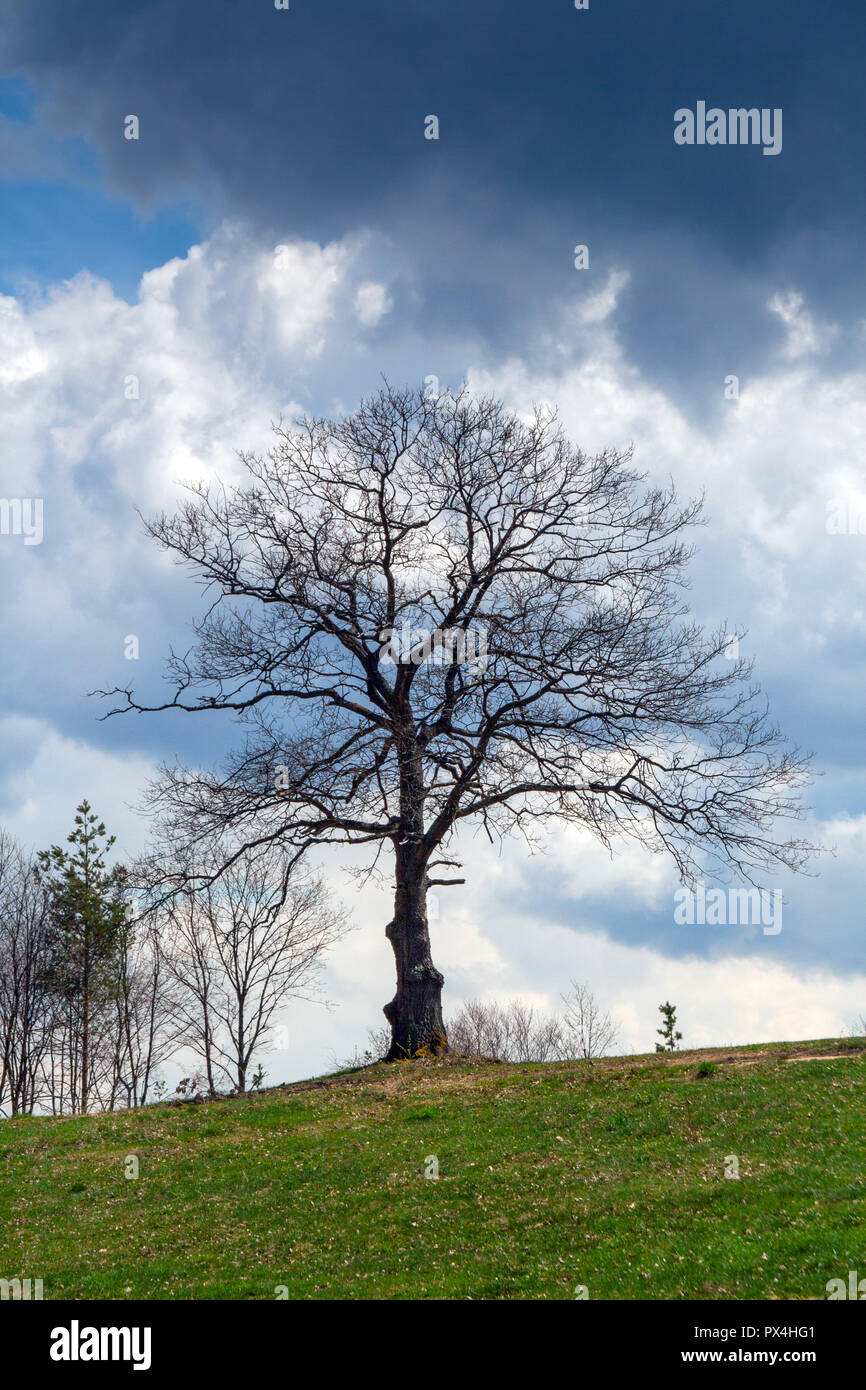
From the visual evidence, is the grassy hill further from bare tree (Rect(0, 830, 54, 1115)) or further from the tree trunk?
bare tree (Rect(0, 830, 54, 1115))

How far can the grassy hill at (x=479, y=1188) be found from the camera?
11000 millimetres

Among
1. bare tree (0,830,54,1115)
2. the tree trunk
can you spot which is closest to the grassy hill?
the tree trunk

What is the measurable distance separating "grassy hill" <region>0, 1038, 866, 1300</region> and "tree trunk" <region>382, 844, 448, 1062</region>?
211 centimetres

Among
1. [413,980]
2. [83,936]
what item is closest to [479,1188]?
[413,980]

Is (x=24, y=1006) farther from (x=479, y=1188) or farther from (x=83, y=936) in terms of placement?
(x=479, y=1188)

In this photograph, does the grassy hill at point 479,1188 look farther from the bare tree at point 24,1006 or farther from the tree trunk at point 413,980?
the bare tree at point 24,1006

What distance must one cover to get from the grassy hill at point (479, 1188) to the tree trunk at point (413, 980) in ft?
6.92

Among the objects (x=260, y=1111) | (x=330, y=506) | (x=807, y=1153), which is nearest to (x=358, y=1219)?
(x=807, y=1153)

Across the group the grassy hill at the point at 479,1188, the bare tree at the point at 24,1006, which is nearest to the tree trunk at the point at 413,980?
the grassy hill at the point at 479,1188

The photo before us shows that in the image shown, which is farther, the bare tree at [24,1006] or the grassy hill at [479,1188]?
the bare tree at [24,1006]

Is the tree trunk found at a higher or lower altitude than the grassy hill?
higher

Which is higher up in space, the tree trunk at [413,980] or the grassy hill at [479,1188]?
the tree trunk at [413,980]

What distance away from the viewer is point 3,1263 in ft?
47.5

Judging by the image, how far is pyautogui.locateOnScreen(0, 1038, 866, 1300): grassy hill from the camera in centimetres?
1100
